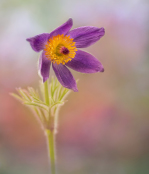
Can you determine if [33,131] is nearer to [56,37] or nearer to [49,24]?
[49,24]

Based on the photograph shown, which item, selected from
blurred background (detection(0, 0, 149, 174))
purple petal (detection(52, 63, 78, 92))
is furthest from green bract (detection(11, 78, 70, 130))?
blurred background (detection(0, 0, 149, 174))

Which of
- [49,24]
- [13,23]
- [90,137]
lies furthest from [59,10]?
[90,137]

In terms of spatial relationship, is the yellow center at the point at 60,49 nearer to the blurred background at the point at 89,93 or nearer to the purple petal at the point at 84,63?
the purple petal at the point at 84,63

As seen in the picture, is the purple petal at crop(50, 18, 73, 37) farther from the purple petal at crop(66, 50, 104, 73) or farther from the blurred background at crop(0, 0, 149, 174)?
the blurred background at crop(0, 0, 149, 174)

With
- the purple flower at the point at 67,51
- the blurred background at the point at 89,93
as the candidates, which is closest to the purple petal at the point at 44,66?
the purple flower at the point at 67,51

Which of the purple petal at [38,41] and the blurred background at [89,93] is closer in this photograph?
the purple petal at [38,41]

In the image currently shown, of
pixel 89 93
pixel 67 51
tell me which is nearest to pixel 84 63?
pixel 67 51
